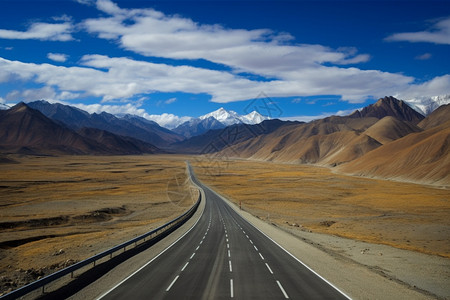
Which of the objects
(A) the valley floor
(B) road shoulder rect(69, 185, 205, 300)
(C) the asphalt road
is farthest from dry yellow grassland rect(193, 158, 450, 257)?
(B) road shoulder rect(69, 185, 205, 300)

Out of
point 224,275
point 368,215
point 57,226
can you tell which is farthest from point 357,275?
point 368,215

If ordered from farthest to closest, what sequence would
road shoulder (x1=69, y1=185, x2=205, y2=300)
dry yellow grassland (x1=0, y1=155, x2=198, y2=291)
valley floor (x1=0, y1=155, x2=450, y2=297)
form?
dry yellow grassland (x1=0, y1=155, x2=198, y2=291) < valley floor (x1=0, y1=155, x2=450, y2=297) < road shoulder (x1=69, y1=185, x2=205, y2=300)

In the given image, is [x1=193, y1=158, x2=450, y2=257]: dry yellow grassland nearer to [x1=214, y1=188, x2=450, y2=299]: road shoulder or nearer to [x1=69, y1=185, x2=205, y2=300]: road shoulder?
[x1=214, y1=188, x2=450, y2=299]: road shoulder

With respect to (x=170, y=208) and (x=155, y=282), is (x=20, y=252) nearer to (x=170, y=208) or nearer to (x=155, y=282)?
(x=155, y=282)

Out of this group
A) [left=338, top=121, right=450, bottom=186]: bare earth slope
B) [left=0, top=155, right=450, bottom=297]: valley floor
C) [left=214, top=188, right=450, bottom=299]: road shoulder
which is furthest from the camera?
[left=338, top=121, right=450, bottom=186]: bare earth slope

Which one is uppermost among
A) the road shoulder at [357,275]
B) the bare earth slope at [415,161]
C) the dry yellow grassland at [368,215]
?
the bare earth slope at [415,161]

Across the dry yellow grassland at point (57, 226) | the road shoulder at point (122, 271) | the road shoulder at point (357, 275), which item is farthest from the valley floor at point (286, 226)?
the road shoulder at point (122, 271)

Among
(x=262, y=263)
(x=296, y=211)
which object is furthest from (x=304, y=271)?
(x=296, y=211)

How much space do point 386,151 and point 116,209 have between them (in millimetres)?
129055

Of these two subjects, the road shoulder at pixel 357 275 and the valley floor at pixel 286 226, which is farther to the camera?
the valley floor at pixel 286 226

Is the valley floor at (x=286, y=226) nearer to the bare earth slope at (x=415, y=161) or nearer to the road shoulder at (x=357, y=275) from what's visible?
the road shoulder at (x=357, y=275)

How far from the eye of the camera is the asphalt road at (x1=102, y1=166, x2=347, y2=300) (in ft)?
42.7

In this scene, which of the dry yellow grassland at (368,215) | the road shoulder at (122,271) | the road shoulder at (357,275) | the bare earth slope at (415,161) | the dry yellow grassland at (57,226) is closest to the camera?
the road shoulder at (122,271)

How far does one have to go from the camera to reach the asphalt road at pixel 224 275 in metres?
13.0
